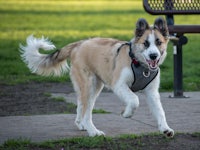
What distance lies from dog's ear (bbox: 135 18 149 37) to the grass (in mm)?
1141

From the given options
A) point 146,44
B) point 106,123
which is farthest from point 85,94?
point 146,44

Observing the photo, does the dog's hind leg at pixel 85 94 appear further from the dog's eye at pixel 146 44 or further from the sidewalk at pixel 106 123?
the dog's eye at pixel 146 44

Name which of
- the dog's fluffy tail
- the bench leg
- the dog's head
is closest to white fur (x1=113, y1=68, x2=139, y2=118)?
the dog's head

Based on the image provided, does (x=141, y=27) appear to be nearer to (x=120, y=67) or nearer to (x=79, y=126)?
(x=120, y=67)

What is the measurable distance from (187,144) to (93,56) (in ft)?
5.59

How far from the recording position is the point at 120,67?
8.19 meters

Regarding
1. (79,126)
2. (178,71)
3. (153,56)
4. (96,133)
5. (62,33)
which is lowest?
(62,33)

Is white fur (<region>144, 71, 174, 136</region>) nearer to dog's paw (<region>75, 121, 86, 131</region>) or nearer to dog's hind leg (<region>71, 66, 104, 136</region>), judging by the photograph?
dog's hind leg (<region>71, 66, 104, 136</region>)

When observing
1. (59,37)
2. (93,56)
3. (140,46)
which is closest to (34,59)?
(93,56)

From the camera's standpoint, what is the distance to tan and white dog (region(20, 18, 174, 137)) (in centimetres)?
797

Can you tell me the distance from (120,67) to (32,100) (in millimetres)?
3185

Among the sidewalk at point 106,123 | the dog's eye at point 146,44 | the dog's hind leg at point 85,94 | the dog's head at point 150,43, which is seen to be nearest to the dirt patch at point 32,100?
the sidewalk at point 106,123

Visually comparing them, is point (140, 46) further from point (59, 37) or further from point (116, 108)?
point (59, 37)

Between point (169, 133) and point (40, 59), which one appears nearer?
point (169, 133)
